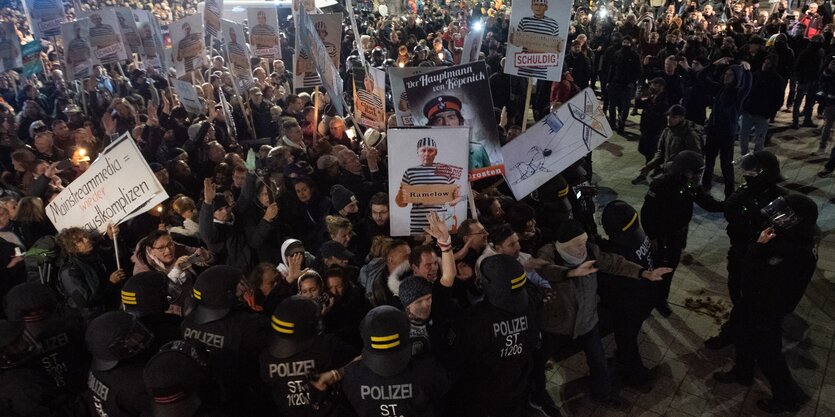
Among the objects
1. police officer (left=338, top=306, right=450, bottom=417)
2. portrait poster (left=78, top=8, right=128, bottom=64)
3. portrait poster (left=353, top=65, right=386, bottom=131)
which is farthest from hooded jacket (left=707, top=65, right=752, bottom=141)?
portrait poster (left=78, top=8, right=128, bottom=64)

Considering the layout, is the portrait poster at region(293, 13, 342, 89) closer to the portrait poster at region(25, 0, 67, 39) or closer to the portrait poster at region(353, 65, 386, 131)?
the portrait poster at region(353, 65, 386, 131)

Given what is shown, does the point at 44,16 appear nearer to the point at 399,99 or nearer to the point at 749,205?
the point at 399,99

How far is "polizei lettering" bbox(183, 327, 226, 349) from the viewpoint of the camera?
152 inches

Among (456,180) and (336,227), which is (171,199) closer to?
(336,227)

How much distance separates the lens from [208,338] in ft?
12.7

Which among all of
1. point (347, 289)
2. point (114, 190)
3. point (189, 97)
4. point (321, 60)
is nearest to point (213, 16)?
point (189, 97)

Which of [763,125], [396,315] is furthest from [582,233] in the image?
[763,125]

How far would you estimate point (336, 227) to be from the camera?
538 centimetres

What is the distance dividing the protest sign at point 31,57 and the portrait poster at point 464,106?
1114 centimetres

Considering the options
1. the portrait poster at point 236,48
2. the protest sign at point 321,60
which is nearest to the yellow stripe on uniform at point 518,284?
the protest sign at point 321,60

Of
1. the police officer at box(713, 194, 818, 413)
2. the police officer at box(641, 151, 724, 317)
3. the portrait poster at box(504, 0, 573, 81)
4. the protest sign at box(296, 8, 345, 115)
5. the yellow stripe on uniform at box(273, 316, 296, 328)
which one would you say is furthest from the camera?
the protest sign at box(296, 8, 345, 115)

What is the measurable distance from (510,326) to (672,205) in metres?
3.12

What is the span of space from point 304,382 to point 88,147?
7640mm

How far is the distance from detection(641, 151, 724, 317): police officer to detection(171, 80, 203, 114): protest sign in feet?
23.9
